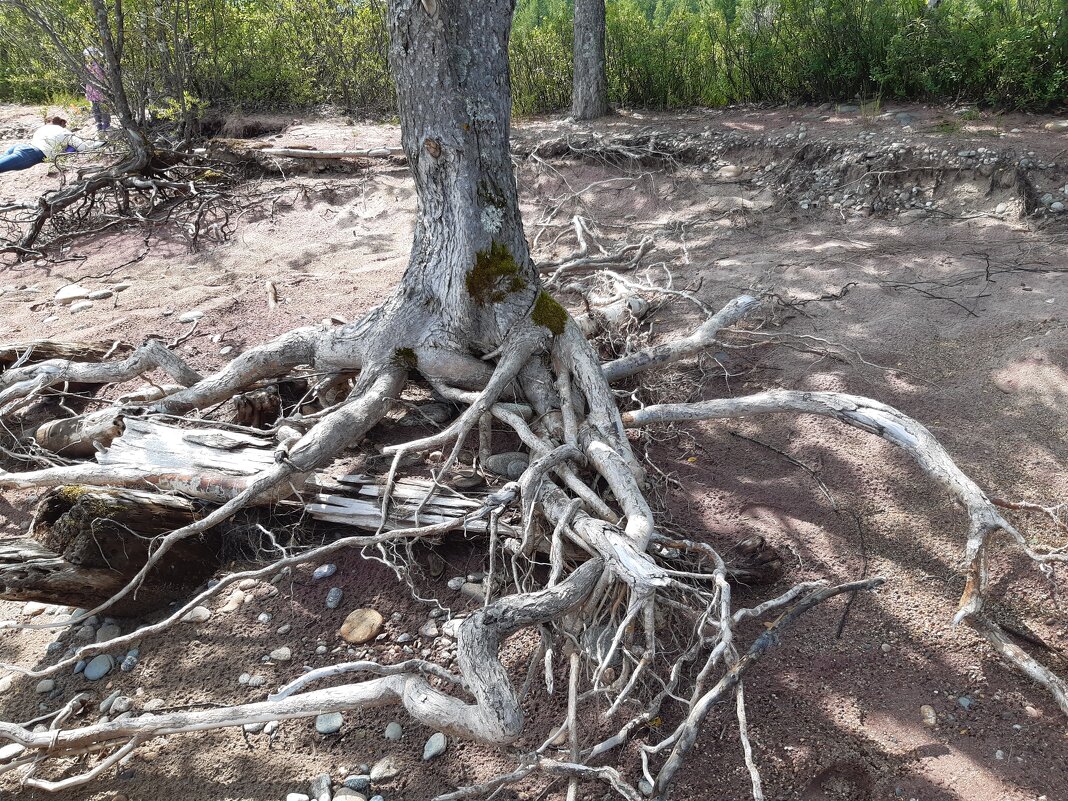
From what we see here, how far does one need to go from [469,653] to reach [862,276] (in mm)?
4004

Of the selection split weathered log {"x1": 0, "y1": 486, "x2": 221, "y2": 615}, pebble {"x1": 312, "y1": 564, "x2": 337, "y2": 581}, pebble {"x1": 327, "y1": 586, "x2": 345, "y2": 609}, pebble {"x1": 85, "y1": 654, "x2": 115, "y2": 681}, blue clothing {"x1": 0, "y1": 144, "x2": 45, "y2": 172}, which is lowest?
pebble {"x1": 85, "y1": 654, "x2": 115, "y2": 681}

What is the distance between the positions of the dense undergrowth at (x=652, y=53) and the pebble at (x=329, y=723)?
721 cm

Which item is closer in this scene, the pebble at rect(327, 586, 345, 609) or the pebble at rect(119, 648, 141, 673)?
the pebble at rect(119, 648, 141, 673)

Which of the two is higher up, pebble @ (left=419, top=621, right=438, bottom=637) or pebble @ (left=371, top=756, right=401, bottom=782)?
pebble @ (left=419, top=621, right=438, bottom=637)

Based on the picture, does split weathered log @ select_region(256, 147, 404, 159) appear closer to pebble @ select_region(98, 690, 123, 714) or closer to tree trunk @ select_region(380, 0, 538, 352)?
tree trunk @ select_region(380, 0, 538, 352)

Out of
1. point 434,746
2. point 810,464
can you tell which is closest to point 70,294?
point 434,746

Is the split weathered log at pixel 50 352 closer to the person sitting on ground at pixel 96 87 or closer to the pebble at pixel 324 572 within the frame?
the pebble at pixel 324 572

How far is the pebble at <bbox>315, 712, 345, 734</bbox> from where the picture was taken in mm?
2494

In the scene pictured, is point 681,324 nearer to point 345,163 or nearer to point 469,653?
point 469,653

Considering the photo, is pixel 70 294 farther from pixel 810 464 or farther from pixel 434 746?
pixel 810 464

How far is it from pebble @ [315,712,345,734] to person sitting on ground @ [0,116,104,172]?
348 inches

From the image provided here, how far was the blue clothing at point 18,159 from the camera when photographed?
9062 millimetres

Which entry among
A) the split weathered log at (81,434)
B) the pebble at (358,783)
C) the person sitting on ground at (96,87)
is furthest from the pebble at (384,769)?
the person sitting on ground at (96,87)

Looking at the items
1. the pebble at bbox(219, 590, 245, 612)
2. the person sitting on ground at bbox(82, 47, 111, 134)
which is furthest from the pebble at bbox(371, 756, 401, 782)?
the person sitting on ground at bbox(82, 47, 111, 134)
